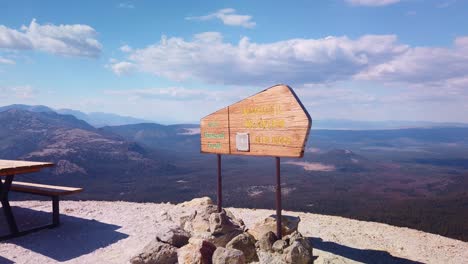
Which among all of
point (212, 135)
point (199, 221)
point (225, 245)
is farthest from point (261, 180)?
point (225, 245)

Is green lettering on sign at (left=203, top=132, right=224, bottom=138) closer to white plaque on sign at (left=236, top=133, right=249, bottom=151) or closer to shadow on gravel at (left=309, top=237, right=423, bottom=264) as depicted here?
white plaque on sign at (left=236, top=133, right=249, bottom=151)

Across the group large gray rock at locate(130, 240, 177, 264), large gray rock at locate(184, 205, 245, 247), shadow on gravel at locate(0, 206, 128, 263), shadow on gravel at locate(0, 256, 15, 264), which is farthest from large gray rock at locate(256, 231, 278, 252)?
shadow on gravel at locate(0, 256, 15, 264)

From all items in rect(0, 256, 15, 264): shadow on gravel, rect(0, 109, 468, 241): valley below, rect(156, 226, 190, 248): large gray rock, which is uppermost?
rect(156, 226, 190, 248): large gray rock

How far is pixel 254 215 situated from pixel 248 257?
546cm

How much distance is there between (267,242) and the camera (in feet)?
24.9

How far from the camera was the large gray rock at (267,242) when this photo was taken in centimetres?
756

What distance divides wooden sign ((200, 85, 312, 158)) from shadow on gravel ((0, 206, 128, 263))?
364 cm

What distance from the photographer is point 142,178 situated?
411 feet

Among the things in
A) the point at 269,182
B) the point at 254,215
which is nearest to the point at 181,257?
the point at 254,215

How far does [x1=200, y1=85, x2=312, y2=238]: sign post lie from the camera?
24.1 ft

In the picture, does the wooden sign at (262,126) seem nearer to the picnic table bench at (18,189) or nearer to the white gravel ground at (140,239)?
the white gravel ground at (140,239)

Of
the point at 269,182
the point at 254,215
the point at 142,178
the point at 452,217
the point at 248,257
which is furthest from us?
the point at 142,178

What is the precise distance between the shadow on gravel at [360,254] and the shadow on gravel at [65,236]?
518cm

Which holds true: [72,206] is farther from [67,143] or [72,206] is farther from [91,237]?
[67,143]
